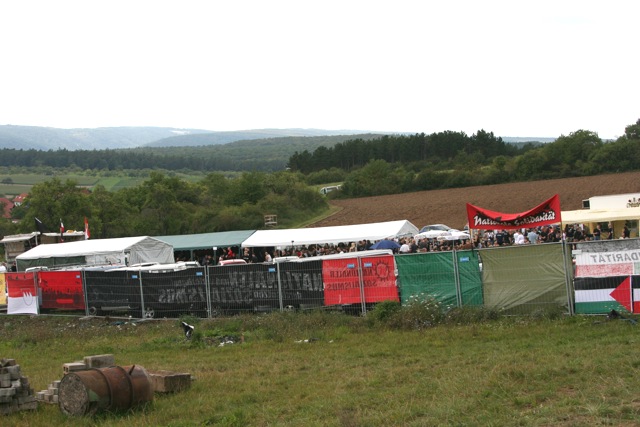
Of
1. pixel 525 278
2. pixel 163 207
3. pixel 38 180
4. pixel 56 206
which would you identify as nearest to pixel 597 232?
pixel 525 278

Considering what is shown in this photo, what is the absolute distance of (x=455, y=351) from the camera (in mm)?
12719

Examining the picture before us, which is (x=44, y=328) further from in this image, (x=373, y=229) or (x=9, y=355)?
(x=373, y=229)

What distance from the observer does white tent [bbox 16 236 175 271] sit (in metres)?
35.0

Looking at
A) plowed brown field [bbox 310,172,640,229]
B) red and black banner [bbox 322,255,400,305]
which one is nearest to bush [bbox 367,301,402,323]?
red and black banner [bbox 322,255,400,305]

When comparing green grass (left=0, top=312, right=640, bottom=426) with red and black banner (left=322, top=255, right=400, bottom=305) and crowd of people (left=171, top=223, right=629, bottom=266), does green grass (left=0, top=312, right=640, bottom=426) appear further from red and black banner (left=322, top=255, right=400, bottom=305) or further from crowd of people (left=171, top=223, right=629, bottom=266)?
crowd of people (left=171, top=223, right=629, bottom=266)

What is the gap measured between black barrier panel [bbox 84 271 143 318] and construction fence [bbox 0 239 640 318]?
34mm

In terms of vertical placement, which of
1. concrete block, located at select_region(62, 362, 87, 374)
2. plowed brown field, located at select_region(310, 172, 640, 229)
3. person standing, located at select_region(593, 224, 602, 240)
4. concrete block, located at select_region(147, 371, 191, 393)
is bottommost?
plowed brown field, located at select_region(310, 172, 640, 229)

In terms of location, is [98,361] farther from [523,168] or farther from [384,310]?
[523,168]

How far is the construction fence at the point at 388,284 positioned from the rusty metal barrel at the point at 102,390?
8952 mm

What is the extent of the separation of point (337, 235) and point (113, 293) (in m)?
13.0

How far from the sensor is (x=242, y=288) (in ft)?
68.3

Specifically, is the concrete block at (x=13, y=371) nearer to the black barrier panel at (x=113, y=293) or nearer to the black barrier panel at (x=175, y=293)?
the black barrier panel at (x=175, y=293)

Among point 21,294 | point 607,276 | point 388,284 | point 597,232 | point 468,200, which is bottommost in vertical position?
point 468,200

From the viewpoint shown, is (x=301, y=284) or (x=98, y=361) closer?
(x=98, y=361)
